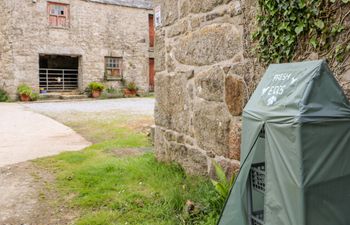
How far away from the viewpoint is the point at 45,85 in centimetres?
1912

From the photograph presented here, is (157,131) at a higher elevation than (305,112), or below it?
below

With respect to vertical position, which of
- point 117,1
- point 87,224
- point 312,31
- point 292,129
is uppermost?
point 117,1

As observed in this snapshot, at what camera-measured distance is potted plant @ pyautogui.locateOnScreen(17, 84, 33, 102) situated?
1673cm

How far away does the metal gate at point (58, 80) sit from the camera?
62.7 feet

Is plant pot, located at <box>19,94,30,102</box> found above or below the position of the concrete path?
above

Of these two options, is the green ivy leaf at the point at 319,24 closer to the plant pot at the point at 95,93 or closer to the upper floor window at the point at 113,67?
the plant pot at the point at 95,93

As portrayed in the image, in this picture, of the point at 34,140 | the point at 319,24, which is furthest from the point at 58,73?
the point at 319,24

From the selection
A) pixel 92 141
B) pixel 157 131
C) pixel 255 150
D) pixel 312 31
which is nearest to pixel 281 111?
pixel 255 150

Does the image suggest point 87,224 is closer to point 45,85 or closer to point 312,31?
point 312,31

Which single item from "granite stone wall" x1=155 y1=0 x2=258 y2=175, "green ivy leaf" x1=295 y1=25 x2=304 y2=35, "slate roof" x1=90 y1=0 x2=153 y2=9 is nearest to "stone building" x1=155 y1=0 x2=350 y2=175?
"granite stone wall" x1=155 y1=0 x2=258 y2=175

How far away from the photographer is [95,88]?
18.7 meters

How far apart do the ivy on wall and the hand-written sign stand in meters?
0.43

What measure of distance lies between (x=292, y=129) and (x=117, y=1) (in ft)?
65.6

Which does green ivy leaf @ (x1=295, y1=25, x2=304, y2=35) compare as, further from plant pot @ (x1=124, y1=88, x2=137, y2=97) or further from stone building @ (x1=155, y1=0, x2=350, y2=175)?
plant pot @ (x1=124, y1=88, x2=137, y2=97)
